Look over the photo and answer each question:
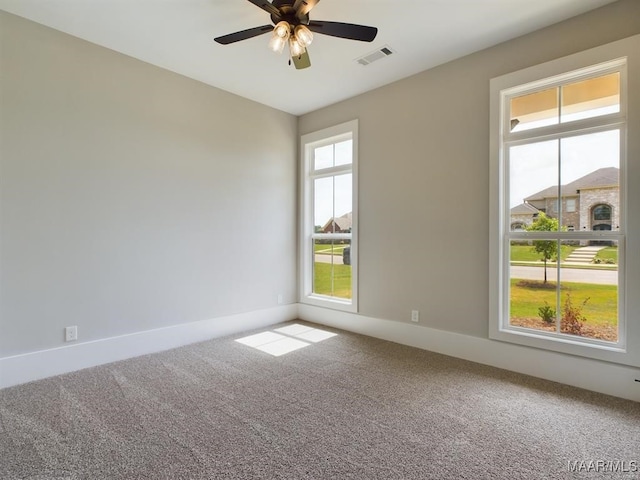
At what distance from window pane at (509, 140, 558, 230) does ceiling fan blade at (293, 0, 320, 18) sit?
2.20 m

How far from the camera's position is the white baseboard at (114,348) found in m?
2.59

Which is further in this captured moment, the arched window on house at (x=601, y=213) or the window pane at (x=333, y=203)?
the window pane at (x=333, y=203)

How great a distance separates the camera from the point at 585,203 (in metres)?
2.66

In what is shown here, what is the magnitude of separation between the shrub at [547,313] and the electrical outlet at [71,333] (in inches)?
165

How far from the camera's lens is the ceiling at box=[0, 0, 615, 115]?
97.0 inches

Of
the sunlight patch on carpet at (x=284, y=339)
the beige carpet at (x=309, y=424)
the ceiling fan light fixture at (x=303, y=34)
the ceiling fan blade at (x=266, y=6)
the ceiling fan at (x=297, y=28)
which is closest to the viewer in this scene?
the beige carpet at (x=309, y=424)

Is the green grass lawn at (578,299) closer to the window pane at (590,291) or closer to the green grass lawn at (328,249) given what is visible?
the window pane at (590,291)

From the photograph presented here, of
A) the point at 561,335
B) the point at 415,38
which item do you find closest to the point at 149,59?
the point at 415,38

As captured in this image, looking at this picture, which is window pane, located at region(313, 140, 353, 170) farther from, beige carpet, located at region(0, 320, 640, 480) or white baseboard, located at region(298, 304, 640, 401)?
beige carpet, located at region(0, 320, 640, 480)

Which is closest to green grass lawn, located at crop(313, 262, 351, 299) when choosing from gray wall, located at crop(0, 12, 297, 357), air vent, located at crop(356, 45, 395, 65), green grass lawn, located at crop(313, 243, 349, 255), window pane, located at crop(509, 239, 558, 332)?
Result: green grass lawn, located at crop(313, 243, 349, 255)

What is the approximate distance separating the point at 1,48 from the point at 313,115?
3213 mm

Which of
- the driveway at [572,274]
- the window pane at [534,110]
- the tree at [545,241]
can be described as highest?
the window pane at [534,110]

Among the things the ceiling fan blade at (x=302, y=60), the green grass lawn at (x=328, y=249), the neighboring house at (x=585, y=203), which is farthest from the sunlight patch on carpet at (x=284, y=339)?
the ceiling fan blade at (x=302, y=60)

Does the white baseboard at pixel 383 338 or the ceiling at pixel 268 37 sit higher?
the ceiling at pixel 268 37
